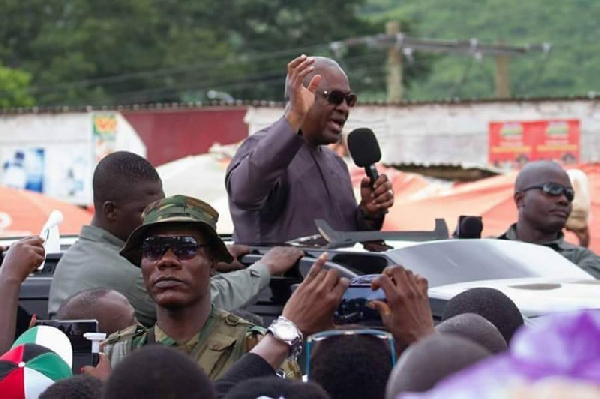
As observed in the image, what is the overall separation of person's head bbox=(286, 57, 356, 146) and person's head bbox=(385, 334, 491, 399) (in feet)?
14.5

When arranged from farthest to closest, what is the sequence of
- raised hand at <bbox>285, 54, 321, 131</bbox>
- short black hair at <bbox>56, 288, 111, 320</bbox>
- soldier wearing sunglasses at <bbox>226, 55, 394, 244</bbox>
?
soldier wearing sunglasses at <bbox>226, 55, 394, 244</bbox>
raised hand at <bbox>285, 54, 321, 131</bbox>
short black hair at <bbox>56, 288, 111, 320</bbox>

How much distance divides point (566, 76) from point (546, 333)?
90210 millimetres

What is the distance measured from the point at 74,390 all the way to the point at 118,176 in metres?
3.04

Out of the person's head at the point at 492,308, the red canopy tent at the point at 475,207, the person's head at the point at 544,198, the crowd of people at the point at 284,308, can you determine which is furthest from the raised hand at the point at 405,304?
the red canopy tent at the point at 475,207

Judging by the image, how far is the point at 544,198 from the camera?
952 centimetres

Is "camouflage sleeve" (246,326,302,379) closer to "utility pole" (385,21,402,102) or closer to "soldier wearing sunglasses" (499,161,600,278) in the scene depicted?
"soldier wearing sunglasses" (499,161,600,278)

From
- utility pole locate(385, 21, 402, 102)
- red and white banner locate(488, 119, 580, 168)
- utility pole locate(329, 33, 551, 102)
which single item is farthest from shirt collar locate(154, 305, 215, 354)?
utility pole locate(329, 33, 551, 102)

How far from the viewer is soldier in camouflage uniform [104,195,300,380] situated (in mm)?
5375

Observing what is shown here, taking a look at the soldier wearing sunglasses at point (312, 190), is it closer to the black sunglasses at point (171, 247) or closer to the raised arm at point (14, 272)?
the raised arm at point (14, 272)

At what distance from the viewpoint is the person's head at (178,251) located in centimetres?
543

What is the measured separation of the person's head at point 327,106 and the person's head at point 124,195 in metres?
0.81

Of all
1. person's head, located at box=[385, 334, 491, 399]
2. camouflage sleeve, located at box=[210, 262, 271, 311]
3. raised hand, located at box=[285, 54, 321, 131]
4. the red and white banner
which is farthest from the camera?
the red and white banner

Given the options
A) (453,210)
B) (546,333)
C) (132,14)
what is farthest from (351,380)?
(132,14)

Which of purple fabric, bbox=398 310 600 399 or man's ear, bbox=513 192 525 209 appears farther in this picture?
man's ear, bbox=513 192 525 209
